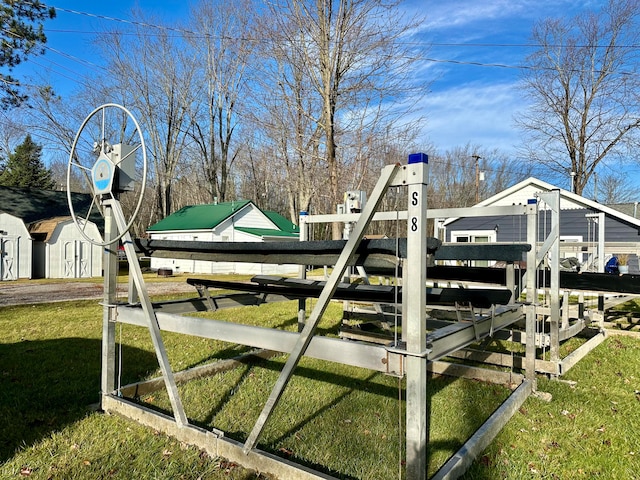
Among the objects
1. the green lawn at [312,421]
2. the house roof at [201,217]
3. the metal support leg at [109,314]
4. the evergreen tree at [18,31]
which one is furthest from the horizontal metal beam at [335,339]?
the house roof at [201,217]

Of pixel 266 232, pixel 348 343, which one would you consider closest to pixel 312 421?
pixel 348 343

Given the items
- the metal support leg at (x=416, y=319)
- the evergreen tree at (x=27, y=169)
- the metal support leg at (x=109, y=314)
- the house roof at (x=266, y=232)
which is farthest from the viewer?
the evergreen tree at (x=27, y=169)

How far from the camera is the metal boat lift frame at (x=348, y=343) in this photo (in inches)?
81.0

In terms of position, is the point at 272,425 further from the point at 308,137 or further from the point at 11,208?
the point at 11,208

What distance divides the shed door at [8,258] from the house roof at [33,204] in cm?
151

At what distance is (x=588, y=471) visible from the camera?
8.97ft

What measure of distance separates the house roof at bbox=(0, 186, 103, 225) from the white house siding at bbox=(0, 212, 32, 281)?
0.92 meters

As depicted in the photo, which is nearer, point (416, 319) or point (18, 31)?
point (416, 319)

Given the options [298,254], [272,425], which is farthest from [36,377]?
[298,254]

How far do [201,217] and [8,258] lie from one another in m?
9.29

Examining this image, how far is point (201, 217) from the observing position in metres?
24.9

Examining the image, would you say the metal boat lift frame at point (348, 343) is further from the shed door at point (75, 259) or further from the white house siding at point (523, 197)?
the shed door at point (75, 259)

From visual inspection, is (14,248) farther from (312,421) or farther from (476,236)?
(312,421)

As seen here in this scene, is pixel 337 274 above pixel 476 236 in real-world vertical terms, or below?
below
